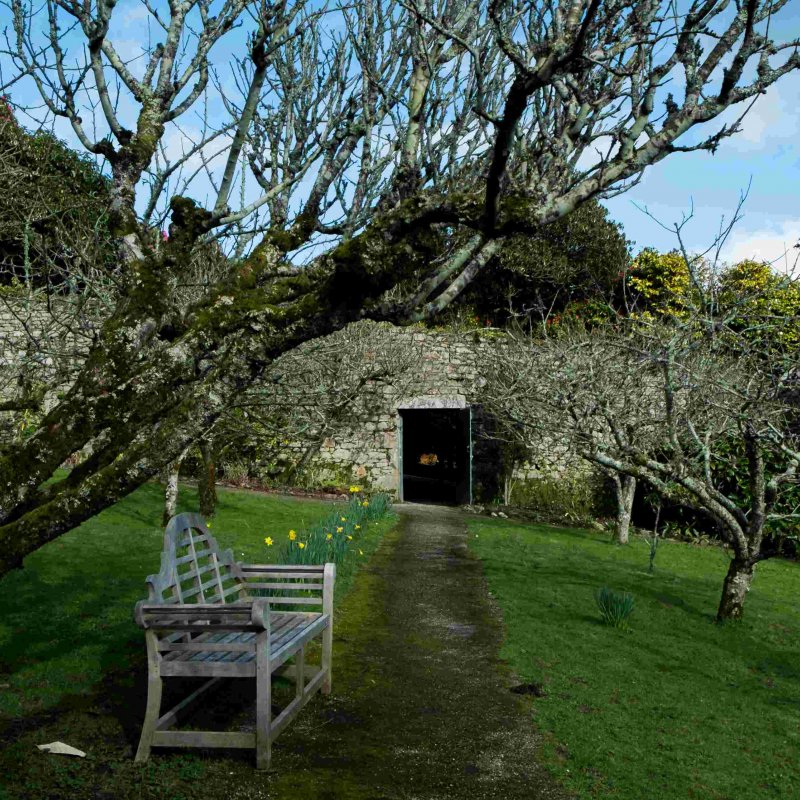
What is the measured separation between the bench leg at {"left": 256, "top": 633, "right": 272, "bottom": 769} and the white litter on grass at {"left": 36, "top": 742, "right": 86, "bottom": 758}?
905 millimetres

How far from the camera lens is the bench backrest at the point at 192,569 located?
4.52 meters

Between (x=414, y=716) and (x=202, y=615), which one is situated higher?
(x=202, y=615)

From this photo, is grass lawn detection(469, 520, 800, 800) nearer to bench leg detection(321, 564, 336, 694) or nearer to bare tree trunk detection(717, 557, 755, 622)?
bare tree trunk detection(717, 557, 755, 622)

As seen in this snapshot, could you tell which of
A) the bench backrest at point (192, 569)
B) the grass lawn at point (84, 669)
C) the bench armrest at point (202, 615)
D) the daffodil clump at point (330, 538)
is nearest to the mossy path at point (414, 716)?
the grass lawn at point (84, 669)

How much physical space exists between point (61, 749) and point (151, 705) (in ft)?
1.63

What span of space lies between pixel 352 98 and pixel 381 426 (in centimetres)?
1175

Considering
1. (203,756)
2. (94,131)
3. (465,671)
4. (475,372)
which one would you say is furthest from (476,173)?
(475,372)

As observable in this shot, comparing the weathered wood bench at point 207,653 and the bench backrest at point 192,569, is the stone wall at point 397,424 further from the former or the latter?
the weathered wood bench at point 207,653

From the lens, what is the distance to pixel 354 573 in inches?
363

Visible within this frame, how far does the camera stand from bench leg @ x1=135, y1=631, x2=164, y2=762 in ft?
13.6

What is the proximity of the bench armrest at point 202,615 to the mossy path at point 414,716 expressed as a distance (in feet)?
2.38

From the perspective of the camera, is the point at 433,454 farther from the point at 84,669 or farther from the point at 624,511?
the point at 84,669

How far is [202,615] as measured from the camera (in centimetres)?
411

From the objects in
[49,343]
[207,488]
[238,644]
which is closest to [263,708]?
[238,644]
